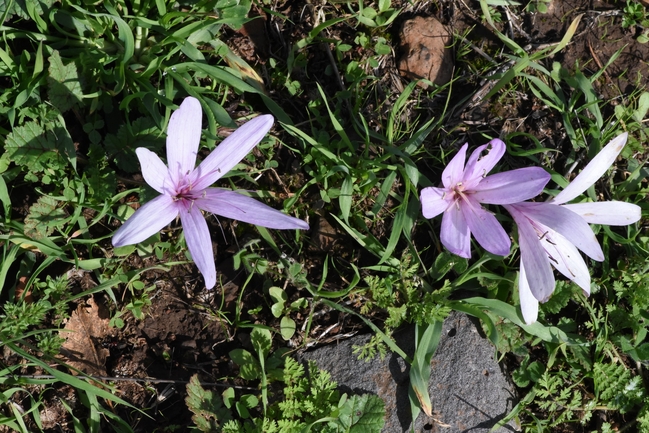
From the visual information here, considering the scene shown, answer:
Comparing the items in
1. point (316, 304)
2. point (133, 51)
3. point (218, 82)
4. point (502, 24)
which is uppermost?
point (133, 51)

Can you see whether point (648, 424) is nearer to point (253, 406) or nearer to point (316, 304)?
point (316, 304)

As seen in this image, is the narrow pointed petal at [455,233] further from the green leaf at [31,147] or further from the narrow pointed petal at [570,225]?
the green leaf at [31,147]

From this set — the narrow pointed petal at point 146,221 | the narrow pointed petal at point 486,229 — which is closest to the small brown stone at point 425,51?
the narrow pointed petal at point 486,229

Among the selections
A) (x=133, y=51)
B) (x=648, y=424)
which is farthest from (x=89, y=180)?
(x=648, y=424)

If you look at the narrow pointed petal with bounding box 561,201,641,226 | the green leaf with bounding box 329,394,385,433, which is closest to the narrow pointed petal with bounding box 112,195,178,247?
the green leaf with bounding box 329,394,385,433

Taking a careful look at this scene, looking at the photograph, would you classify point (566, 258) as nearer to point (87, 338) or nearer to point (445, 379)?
point (445, 379)

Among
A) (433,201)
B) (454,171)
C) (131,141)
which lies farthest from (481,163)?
(131,141)

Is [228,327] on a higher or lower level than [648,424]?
higher
